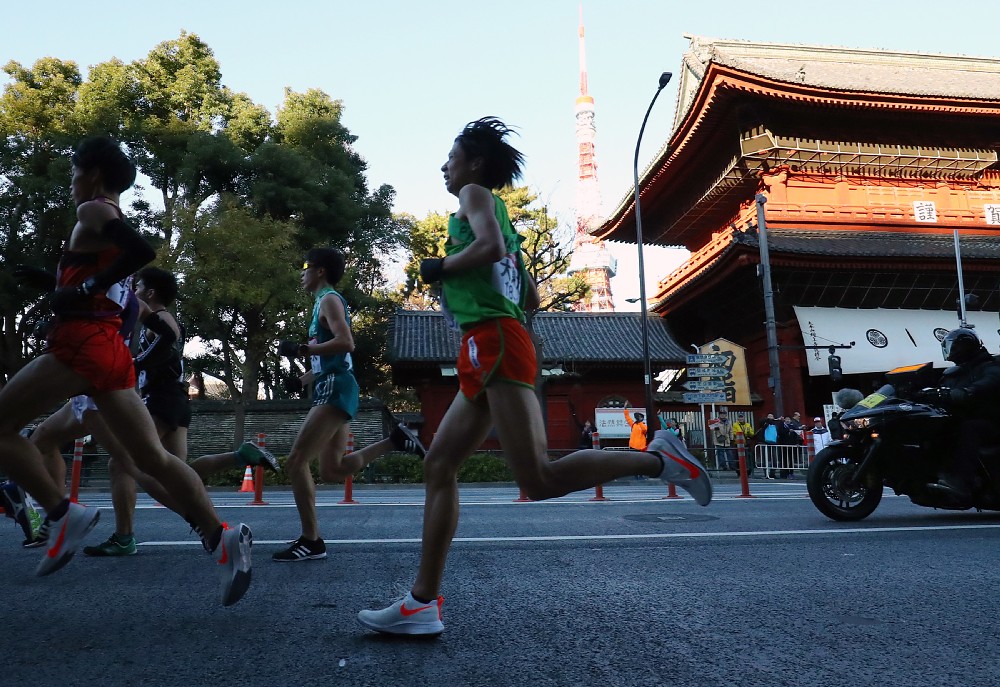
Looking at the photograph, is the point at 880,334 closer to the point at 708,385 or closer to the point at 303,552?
the point at 708,385

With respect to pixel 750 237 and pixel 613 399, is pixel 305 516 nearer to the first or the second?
pixel 750 237

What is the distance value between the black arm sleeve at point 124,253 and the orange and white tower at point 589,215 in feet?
245

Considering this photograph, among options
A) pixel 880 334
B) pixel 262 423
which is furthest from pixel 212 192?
pixel 880 334

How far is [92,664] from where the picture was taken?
2.33m

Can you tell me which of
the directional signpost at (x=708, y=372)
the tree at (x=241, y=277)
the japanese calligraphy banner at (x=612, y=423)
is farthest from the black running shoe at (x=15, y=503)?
the japanese calligraphy banner at (x=612, y=423)

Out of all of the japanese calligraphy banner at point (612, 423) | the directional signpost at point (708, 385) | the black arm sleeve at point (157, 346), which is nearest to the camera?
the black arm sleeve at point (157, 346)

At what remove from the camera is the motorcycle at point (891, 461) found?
238 inches

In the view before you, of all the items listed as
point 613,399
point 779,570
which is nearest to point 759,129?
point 613,399

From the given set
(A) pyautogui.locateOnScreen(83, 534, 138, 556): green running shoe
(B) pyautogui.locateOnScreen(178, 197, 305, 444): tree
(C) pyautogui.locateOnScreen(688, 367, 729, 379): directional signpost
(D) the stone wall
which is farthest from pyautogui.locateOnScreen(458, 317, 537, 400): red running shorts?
(D) the stone wall

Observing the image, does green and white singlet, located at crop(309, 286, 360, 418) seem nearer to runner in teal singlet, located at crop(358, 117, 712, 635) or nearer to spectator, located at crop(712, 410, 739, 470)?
runner in teal singlet, located at crop(358, 117, 712, 635)

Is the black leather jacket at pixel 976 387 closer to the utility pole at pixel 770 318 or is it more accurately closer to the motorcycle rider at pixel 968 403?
the motorcycle rider at pixel 968 403

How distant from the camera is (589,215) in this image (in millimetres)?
84375

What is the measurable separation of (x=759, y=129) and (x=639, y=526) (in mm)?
22884

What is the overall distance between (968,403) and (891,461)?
0.70 metres
